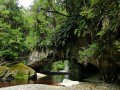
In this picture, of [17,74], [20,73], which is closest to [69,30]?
[20,73]

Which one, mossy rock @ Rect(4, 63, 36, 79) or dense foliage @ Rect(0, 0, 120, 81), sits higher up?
dense foliage @ Rect(0, 0, 120, 81)

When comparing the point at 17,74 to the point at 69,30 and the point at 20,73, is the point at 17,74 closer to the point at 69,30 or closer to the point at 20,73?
the point at 20,73

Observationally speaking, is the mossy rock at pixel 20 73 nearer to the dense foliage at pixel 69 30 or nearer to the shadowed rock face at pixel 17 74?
the shadowed rock face at pixel 17 74

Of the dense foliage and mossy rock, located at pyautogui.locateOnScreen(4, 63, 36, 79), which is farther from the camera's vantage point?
mossy rock, located at pyautogui.locateOnScreen(4, 63, 36, 79)

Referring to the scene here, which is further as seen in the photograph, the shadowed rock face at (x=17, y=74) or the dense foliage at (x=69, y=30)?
the shadowed rock face at (x=17, y=74)

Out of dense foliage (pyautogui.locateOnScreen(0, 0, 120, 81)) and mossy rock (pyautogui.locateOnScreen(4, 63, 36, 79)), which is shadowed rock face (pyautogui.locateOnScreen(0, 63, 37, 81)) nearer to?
mossy rock (pyautogui.locateOnScreen(4, 63, 36, 79))

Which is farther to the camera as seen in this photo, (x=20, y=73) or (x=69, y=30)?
(x=20, y=73)

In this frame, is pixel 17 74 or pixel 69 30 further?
pixel 17 74

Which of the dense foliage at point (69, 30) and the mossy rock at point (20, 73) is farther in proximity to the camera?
the mossy rock at point (20, 73)

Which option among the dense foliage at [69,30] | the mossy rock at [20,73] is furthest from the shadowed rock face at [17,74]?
the dense foliage at [69,30]

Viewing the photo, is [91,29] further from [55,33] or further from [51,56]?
[51,56]

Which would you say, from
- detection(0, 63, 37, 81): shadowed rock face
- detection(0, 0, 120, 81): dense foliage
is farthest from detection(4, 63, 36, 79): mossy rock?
detection(0, 0, 120, 81): dense foliage

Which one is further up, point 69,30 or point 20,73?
point 69,30

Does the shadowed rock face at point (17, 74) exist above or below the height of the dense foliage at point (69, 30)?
below
